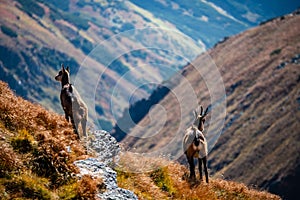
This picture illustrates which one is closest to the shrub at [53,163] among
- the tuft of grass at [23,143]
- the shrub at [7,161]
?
the tuft of grass at [23,143]

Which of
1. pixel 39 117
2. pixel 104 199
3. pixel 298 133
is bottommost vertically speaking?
pixel 104 199

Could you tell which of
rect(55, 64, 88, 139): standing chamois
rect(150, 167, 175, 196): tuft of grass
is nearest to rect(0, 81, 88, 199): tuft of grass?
rect(55, 64, 88, 139): standing chamois

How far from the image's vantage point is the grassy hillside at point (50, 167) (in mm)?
10719

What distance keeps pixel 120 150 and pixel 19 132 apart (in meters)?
4.00

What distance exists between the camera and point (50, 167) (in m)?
11.8

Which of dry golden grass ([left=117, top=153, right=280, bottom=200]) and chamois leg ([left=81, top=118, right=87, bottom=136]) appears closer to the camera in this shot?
dry golden grass ([left=117, top=153, right=280, bottom=200])

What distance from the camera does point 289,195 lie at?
175125 mm

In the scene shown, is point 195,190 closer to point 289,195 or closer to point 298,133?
point 289,195

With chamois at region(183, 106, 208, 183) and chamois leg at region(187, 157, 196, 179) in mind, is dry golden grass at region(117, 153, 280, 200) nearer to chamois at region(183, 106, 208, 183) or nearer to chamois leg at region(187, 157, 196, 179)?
chamois leg at region(187, 157, 196, 179)

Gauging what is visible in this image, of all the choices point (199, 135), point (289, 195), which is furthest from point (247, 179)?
point (199, 135)

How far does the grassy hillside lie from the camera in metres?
10.7

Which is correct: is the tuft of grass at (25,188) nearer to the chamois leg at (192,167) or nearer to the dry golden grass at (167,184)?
the dry golden grass at (167,184)

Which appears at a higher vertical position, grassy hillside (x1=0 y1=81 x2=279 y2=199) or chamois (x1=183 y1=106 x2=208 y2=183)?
chamois (x1=183 y1=106 x2=208 y2=183)

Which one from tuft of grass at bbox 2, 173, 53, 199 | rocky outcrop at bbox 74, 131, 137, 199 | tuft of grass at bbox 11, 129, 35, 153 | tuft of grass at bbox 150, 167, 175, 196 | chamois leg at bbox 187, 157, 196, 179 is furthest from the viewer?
chamois leg at bbox 187, 157, 196, 179
